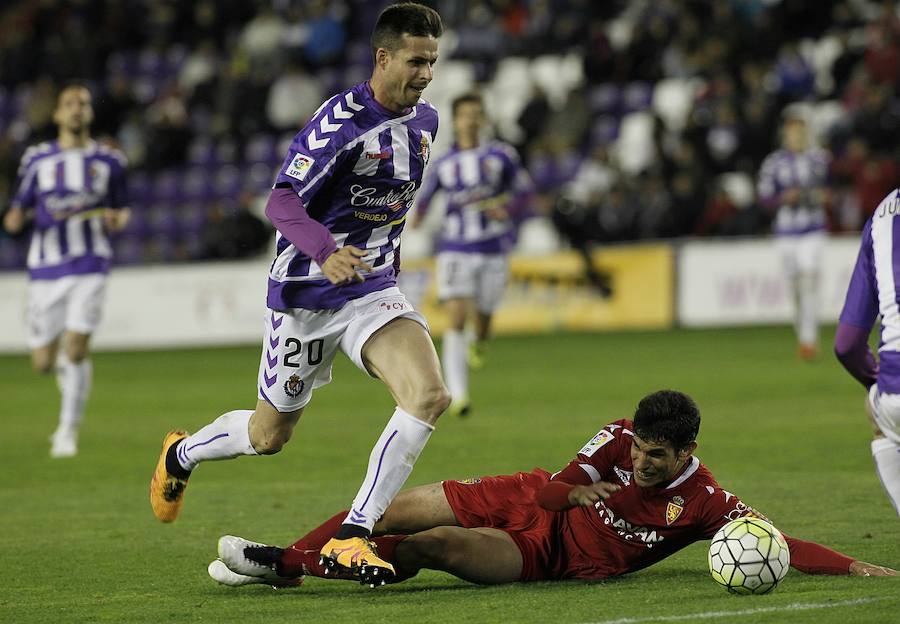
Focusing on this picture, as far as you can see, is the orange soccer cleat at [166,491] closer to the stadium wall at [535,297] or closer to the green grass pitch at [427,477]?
the green grass pitch at [427,477]

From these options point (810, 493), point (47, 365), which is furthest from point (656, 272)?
→ point (810, 493)

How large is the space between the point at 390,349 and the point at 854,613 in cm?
213

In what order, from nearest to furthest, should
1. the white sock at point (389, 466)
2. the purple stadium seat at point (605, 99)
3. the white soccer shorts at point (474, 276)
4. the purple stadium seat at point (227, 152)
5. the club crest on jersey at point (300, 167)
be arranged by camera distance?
the white sock at point (389, 466) → the club crest on jersey at point (300, 167) → the white soccer shorts at point (474, 276) → the purple stadium seat at point (605, 99) → the purple stadium seat at point (227, 152)

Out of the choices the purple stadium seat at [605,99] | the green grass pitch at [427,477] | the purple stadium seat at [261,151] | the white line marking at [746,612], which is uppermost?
the purple stadium seat at [605,99]

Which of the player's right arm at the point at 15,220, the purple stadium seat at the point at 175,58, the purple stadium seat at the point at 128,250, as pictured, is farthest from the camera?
the purple stadium seat at the point at 175,58

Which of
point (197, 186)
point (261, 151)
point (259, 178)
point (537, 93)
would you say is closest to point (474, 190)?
point (537, 93)

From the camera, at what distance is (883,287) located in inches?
225

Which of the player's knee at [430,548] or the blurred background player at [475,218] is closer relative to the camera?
the player's knee at [430,548]

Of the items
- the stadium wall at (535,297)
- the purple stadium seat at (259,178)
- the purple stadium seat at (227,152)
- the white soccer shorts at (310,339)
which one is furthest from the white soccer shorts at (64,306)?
the purple stadium seat at (227,152)

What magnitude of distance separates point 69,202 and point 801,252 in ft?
30.0

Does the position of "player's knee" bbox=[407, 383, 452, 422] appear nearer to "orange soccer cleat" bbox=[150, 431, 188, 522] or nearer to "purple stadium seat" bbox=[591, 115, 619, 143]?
"orange soccer cleat" bbox=[150, 431, 188, 522]

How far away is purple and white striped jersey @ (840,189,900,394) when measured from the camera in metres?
5.66

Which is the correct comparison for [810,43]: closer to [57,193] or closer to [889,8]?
[889,8]

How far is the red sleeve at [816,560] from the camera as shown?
234 inches
